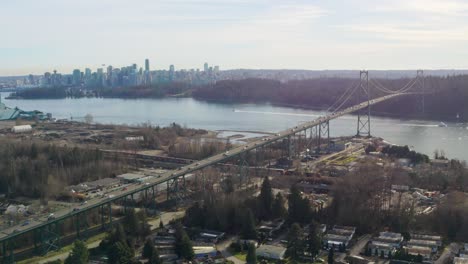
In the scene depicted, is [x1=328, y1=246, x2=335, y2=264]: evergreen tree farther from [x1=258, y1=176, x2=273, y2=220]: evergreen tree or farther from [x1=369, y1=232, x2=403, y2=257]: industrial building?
[x1=258, y1=176, x2=273, y2=220]: evergreen tree

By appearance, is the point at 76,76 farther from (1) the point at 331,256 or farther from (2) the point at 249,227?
(1) the point at 331,256

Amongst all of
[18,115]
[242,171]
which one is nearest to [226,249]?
[242,171]

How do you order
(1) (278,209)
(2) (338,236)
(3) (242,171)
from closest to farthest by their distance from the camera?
(2) (338,236) → (1) (278,209) → (3) (242,171)

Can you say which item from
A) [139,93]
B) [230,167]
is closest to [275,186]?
[230,167]

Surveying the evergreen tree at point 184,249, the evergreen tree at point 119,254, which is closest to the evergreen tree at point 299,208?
the evergreen tree at point 184,249

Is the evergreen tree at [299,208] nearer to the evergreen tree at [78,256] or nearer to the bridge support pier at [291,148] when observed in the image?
the evergreen tree at [78,256]

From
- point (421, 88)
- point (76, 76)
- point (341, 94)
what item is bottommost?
point (341, 94)
